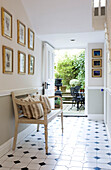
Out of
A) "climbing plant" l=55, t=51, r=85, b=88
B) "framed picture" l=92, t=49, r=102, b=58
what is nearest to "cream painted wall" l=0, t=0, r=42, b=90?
"framed picture" l=92, t=49, r=102, b=58

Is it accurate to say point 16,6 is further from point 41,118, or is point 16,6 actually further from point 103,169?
point 103,169

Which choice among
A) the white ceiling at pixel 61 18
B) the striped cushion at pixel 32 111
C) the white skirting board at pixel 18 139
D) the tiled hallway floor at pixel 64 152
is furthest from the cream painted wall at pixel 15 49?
the tiled hallway floor at pixel 64 152

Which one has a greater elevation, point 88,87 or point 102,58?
point 102,58

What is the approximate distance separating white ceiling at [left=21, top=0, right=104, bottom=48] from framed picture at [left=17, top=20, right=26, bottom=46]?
1.52 ft

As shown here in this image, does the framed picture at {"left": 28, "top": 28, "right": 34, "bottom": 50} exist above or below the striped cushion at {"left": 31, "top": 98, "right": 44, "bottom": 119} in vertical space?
above

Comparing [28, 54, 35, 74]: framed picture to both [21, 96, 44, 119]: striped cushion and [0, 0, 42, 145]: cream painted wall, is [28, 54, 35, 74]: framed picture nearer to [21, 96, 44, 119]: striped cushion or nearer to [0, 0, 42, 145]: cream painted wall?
[0, 0, 42, 145]: cream painted wall

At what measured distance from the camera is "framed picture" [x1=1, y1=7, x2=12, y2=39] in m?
3.10

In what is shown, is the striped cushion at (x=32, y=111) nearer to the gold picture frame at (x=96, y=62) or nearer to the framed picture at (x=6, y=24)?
the framed picture at (x=6, y=24)

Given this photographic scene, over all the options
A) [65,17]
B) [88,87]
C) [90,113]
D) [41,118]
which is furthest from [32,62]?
[90,113]

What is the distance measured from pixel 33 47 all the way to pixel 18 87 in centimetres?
122

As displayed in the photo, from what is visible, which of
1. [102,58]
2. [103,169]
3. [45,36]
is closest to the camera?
[103,169]

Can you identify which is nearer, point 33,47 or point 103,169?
point 103,169

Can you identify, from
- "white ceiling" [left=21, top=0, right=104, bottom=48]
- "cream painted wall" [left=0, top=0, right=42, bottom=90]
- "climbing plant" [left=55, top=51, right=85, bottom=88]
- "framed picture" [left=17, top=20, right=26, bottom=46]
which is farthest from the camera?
"climbing plant" [left=55, top=51, right=85, bottom=88]

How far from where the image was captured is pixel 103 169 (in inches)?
103
